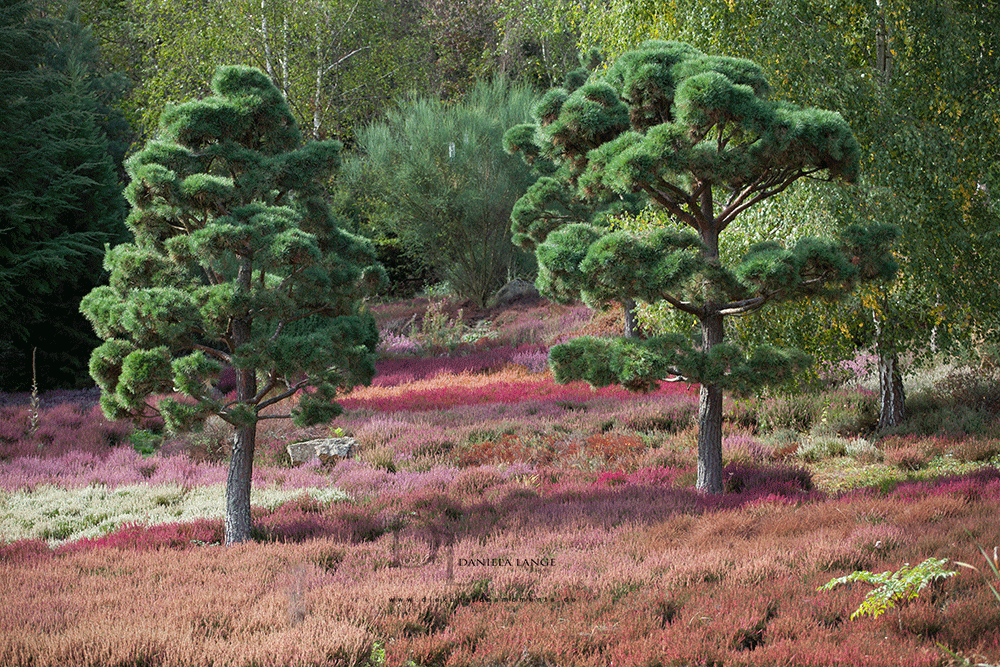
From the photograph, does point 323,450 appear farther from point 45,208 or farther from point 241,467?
point 45,208

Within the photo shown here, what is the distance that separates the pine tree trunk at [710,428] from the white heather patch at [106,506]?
11.9 feet

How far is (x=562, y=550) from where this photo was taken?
573cm

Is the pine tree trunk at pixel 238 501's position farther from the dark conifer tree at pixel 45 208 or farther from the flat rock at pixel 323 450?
the dark conifer tree at pixel 45 208

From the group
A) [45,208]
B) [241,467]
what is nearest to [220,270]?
[241,467]

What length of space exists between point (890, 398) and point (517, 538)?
602 centimetres

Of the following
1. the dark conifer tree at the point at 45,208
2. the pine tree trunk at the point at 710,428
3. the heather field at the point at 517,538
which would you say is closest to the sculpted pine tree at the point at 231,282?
the heather field at the point at 517,538

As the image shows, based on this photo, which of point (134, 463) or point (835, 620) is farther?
point (134, 463)

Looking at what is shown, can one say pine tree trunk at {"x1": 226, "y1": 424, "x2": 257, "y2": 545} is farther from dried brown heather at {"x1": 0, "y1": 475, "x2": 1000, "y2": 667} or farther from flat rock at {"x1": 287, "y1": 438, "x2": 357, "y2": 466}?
flat rock at {"x1": 287, "y1": 438, "x2": 357, "y2": 466}

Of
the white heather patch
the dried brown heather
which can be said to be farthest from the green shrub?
the white heather patch

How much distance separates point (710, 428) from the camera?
273 inches

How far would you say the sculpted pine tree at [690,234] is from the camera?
618cm

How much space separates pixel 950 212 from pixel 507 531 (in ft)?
18.6

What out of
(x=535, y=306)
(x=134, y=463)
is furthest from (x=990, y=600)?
(x=535, y=306)

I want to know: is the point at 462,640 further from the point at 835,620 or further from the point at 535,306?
the point at 535,306
